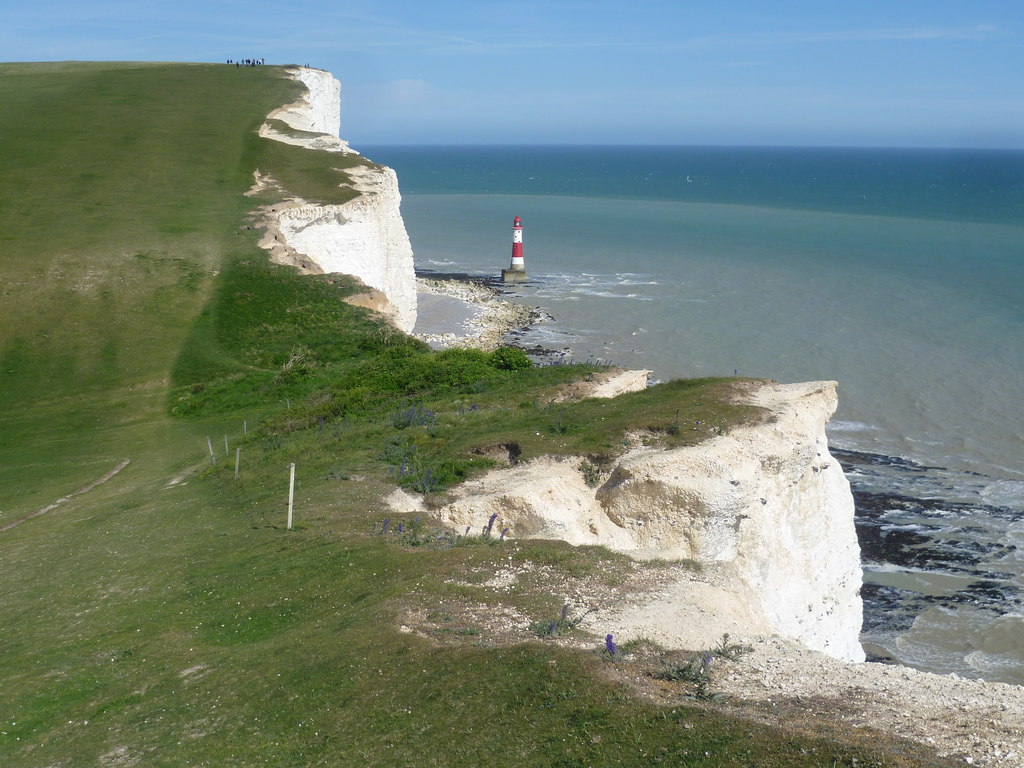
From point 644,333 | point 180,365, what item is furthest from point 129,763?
point 644,333

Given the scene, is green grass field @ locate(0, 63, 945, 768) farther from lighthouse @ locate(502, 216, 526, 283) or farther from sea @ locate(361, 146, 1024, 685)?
lighthouse @ locate(502, 216, 526, 283)

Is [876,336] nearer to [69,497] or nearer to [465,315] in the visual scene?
[465,315]

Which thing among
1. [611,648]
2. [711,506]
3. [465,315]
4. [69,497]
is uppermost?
[611,648]

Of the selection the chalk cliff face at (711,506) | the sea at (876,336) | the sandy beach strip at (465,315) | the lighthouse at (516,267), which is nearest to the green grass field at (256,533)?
the chalk cliff face at (711,506)

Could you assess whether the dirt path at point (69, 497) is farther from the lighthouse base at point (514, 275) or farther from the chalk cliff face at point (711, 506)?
the lighthouse base at point (514, 275)

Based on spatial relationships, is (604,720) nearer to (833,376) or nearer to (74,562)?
(74,562)

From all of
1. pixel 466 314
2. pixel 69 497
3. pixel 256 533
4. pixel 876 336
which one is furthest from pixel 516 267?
pixel 256 533
